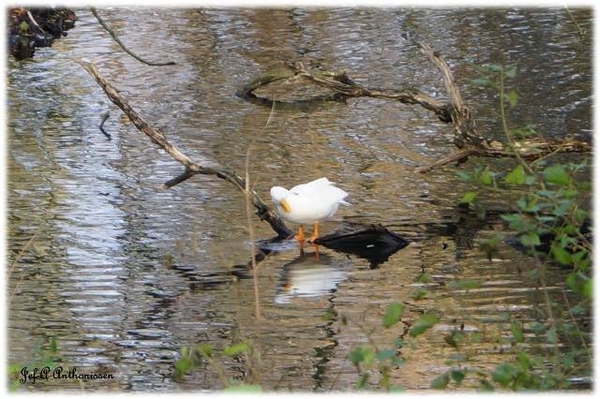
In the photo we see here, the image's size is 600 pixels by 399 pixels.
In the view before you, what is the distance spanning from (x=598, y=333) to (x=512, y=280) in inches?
124

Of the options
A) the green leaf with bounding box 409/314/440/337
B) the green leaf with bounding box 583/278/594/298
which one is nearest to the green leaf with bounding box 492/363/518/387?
the green leaf with bounding box 409/314/440/337

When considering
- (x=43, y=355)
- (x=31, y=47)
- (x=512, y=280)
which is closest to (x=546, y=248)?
(x=512, y=280)

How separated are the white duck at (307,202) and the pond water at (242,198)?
0.28 meters

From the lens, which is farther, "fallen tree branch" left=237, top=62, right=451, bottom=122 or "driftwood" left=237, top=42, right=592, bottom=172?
"fallen tree branch" left=237, top=62, right=451, bottom=122

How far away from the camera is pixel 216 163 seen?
11.6m

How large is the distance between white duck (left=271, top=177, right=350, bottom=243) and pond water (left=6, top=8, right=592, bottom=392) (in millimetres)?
284

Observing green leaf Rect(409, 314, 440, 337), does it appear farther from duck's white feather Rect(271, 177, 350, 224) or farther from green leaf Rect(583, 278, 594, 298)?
duck's white feather Rect(271, 177, 350, 224)

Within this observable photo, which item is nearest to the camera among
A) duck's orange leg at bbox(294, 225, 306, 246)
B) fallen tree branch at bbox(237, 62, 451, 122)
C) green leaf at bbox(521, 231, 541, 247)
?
green leaf at bbox(521, 231, 541, 247)

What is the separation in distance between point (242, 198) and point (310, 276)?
173 cm

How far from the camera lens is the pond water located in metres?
7.42

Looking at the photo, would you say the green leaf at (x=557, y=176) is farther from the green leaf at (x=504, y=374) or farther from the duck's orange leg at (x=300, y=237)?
the duck's orange leg at (x=300, y=237)

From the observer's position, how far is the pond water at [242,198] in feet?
24.3

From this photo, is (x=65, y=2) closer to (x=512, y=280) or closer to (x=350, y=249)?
(x=350, y=249)

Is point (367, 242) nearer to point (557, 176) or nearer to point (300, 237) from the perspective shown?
point (300, 237)
